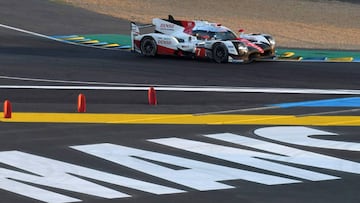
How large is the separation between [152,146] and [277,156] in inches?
75.5

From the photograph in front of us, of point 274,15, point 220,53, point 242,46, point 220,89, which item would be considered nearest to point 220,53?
point 220,53

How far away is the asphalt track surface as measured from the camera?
32.0ft

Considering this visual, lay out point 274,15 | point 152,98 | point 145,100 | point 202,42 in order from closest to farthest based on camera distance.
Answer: point 152,98 < point 145,100 < point 202,42 < point 274,15

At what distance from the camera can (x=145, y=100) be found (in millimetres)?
17734

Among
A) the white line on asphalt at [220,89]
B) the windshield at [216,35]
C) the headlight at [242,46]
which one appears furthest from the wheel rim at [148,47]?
the white line on asphalt at [220,89]

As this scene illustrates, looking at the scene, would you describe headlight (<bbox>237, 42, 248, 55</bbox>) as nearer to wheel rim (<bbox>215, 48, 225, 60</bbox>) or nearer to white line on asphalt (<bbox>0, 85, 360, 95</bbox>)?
wheel rim (<bbox>215, 48, 225, 60</bbox>)

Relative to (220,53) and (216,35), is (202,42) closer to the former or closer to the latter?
(216,35)

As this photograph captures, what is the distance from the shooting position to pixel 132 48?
2869 cm

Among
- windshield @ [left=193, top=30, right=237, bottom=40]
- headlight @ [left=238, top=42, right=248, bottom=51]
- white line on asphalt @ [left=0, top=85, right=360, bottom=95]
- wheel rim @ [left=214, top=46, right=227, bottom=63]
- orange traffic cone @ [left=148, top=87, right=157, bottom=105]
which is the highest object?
windshield @ [left=193, top=30, right=237, bottom=40]

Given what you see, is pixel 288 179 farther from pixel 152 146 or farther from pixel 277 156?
pixel 152 146

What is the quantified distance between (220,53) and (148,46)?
3.04 m

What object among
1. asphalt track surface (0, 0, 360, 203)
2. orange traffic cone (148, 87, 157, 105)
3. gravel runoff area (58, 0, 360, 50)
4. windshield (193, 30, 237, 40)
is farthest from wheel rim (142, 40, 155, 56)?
orange traffic cone (148, 87, 157, 105)

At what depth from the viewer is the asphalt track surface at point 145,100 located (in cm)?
976

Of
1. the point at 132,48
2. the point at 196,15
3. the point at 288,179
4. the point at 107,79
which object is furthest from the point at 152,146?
the point at 196,15
